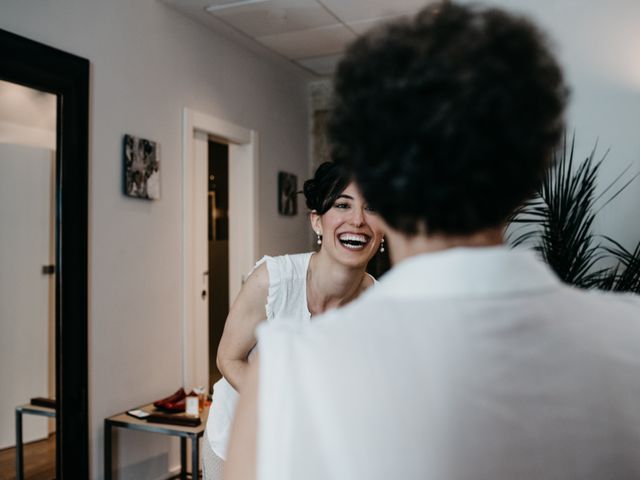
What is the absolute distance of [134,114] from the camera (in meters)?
3.57

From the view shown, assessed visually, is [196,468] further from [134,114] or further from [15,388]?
[134,114]

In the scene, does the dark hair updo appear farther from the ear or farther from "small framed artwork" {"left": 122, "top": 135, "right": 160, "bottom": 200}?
"small framed artwork" {"left": 122, "top": 135, "right": 160, "bottom": 200}

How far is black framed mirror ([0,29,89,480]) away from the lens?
9.88ft

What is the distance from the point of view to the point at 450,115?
55 cm

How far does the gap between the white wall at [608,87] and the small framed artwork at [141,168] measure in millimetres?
2088

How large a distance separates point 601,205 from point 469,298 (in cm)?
247

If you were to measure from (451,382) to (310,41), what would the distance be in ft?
14.4

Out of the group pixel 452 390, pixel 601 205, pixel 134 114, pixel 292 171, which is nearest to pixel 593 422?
pixel 452 390

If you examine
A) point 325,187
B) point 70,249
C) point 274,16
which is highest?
point 274,16

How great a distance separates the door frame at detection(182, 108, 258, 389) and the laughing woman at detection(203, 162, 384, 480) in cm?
226

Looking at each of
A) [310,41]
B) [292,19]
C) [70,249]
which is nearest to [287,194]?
[310,41]

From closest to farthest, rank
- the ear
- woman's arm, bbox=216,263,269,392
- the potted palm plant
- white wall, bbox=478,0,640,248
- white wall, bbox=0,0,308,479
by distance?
woman's arm, bbox=216,263,269,392
the ear
the potted palm plant
white wall, bbox=478,0,640,248
white wall, bbox=0,0,308,479

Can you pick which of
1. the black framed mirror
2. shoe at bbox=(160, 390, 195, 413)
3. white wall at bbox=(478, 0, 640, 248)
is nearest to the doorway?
shoe at bbox=(160, 390, 195, 413)

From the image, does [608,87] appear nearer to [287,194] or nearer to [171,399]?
[171,399]
